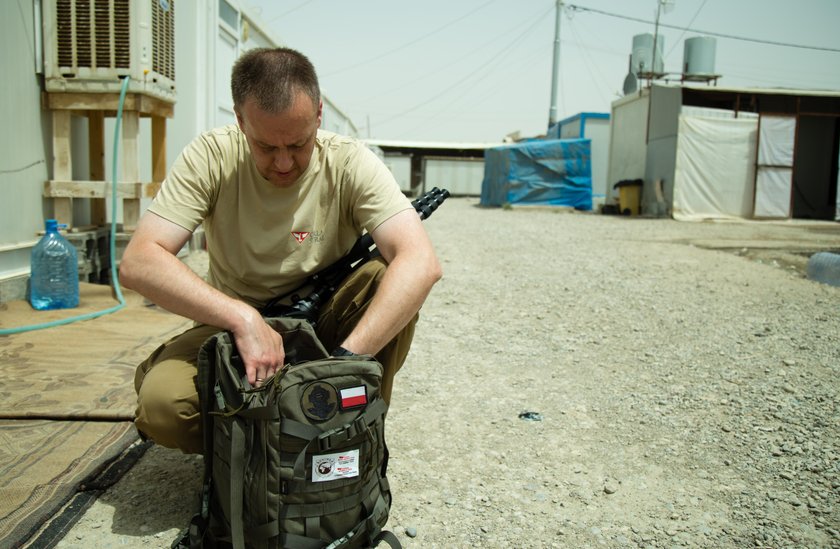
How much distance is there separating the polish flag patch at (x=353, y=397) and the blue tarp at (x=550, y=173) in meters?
18.4

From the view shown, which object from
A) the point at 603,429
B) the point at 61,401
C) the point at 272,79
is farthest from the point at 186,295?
the point at 603,429

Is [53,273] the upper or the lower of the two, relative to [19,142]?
lower

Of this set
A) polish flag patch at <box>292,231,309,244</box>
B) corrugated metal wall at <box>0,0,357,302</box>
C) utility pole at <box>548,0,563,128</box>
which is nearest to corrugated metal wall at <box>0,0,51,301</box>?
corrugated metal wall at <box>0,0,357,302</box>

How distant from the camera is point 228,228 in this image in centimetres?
216

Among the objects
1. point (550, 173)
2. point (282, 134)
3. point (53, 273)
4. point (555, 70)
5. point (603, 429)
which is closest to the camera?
point (282, 134)

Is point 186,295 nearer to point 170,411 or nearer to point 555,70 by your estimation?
point 170,411

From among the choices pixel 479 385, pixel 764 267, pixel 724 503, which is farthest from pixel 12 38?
pixel 764 267

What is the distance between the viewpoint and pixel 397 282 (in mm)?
1955

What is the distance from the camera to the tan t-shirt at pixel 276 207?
2123mm

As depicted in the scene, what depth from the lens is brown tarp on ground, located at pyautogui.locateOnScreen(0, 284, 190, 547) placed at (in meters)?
2.00

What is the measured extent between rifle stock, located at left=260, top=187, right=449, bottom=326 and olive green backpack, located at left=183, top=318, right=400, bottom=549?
0.47 m

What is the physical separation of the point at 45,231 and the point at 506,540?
3.98 metres

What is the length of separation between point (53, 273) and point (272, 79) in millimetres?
3194

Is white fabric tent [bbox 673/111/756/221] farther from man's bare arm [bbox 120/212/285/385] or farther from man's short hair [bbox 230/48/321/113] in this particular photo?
man's bare arm [bbox 120/212/285/385]
